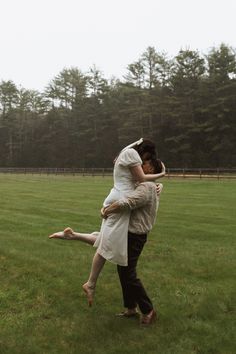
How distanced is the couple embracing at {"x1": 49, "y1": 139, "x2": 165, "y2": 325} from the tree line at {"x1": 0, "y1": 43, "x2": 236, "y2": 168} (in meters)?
46.4

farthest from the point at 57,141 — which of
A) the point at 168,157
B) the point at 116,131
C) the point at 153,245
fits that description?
the point at 153,245

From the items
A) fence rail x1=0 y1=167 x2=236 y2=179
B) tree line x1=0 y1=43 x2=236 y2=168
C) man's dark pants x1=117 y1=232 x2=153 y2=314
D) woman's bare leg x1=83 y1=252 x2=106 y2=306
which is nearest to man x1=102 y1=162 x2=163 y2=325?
man's dark pants x1=117 y1=232 x2=153 y2=314

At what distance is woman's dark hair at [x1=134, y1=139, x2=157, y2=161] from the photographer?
493 cm

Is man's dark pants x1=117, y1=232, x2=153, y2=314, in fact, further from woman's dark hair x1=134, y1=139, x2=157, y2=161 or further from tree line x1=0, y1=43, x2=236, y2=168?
tree line x1=0, y1=43, x2=236, y2=168

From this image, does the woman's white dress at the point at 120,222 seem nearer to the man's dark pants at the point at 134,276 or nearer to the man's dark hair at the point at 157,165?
the man's dark pants at the point at 134,276

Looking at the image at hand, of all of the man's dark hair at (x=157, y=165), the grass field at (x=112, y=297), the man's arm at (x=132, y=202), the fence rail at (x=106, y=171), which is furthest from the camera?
the fence rail at (x=106, y=171)

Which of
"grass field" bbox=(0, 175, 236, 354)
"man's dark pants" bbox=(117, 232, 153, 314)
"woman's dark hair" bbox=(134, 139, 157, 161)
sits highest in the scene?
"woman's dark hair" bbox=(134, 139, 157, 161)

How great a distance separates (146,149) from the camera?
4.93m

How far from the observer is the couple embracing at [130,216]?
4.72m

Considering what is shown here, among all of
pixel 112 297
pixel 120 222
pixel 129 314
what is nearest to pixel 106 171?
pixel 112 297

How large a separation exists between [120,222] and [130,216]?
151mm

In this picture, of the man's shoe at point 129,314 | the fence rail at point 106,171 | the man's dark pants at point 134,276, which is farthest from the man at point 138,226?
the fence rail at point 106,171

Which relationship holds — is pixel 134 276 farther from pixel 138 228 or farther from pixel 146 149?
pixel 146 149

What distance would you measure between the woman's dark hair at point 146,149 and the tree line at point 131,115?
46.4m
